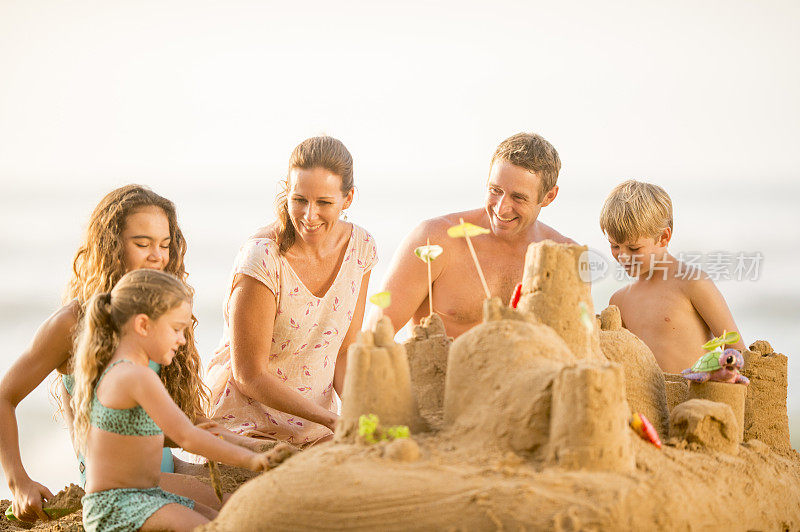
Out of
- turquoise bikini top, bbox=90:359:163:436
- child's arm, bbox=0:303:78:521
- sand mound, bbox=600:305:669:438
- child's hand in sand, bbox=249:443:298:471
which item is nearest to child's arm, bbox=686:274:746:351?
sand mound, bbox=600:305:669:438

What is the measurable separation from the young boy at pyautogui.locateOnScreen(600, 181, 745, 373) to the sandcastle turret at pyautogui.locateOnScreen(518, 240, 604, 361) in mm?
1810

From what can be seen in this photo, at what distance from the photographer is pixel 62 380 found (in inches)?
167

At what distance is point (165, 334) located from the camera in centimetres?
352

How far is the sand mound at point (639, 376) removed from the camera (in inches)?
151

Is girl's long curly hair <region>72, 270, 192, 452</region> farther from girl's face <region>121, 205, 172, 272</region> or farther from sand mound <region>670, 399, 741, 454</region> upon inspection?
sand mound <region>670, 399, 741, 454</region>

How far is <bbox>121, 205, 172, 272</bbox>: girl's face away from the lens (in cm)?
425

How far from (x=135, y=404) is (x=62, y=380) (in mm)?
951

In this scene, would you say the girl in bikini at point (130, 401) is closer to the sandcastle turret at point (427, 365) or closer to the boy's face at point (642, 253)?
the sandcastle turret at point (427, 365)

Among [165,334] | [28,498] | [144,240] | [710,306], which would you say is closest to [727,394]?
[710,306]

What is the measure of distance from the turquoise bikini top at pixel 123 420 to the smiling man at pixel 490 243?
2187 millimetres

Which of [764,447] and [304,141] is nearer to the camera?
[764,447]

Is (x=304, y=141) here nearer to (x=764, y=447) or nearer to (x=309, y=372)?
(x=309, y=372)

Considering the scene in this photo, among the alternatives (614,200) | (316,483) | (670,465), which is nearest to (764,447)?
(670,465)

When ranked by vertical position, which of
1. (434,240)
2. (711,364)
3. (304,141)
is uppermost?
(304,141)
